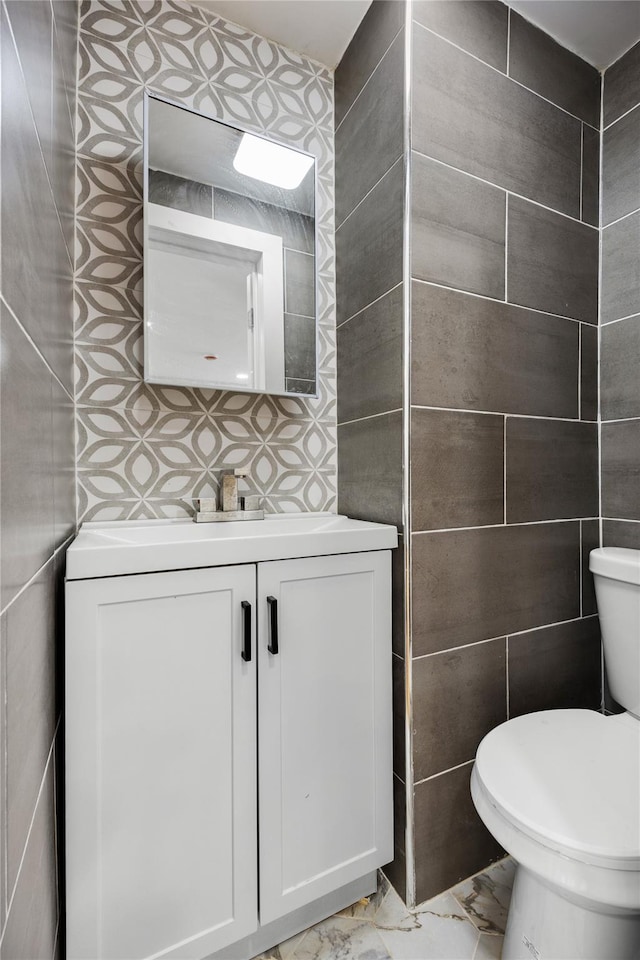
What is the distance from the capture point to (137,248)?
1189mm

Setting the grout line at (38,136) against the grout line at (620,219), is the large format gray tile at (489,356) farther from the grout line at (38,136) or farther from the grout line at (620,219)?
the grout line at (38,136)

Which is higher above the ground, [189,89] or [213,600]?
[189,89]

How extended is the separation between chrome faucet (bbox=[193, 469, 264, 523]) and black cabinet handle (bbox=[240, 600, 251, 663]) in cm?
36

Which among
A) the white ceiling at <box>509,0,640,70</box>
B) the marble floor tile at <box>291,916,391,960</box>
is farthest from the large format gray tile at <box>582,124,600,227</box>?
the marble floor tile at <box>291,916,391,960</box>

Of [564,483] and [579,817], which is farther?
[564,483]

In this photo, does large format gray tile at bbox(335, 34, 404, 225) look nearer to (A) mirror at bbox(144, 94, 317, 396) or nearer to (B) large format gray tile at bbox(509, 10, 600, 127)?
(A) mirror at bbox(144, 94, 317, 396)

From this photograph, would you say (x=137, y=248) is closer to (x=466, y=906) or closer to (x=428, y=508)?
(x=428, y=508)

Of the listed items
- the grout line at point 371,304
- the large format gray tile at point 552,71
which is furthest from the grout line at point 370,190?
the large format gray tile at point 552,71

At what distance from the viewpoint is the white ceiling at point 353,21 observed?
1250mm

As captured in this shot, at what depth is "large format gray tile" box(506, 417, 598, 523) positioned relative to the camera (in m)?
1.25

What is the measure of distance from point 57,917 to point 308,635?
654 mm

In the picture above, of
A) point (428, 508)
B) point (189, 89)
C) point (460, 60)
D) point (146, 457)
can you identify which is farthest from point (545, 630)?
point (189, 89)

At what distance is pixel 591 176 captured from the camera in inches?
55.9

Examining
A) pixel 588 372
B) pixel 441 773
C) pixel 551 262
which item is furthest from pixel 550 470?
pixel 441 773
